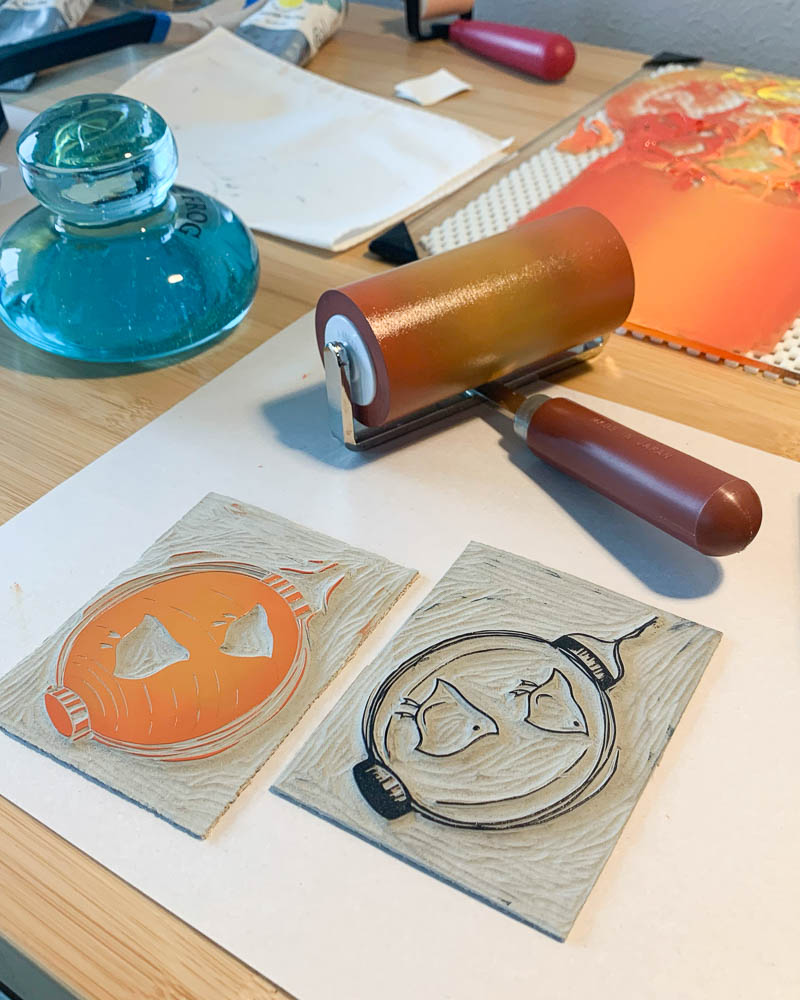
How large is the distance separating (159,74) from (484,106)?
352 millimetres

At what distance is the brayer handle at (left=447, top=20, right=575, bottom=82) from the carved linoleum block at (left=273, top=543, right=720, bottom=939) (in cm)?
74

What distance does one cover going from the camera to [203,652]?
420 mm

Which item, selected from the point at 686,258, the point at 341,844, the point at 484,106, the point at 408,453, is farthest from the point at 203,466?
the point at 484,106

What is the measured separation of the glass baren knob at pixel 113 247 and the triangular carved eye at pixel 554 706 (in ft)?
1.17

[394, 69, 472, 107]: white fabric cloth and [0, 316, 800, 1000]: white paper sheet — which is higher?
[394, 69, 472, 107]: white fabric cloth

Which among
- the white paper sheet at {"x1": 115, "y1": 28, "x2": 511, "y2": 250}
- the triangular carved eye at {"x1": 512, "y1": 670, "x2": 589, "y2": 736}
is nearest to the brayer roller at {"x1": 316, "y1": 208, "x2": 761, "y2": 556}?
the triangular carved eye at {"x1": 512, "y1": 670, "x2": 589, "y2": 736}

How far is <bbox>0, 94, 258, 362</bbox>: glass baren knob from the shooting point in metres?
0.56

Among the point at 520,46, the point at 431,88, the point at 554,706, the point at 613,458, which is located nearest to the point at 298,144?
the point at 431,88

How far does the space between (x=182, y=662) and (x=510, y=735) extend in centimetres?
15

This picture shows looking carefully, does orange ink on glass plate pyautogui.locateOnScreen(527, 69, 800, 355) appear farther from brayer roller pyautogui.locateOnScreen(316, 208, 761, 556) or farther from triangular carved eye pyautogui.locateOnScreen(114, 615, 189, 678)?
triangular carved eye pyautogui.locateOnScreen(114, 615, 189, 678)

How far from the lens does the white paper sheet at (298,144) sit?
31.3 inches

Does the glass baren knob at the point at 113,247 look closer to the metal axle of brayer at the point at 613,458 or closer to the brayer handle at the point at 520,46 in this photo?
the metal axle of brayer at the point at 613,458

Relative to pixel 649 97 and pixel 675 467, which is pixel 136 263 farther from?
pixel 649 97

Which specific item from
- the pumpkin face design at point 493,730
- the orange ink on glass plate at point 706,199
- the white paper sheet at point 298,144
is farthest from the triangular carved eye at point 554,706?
the white paper sheet at point 298,144
